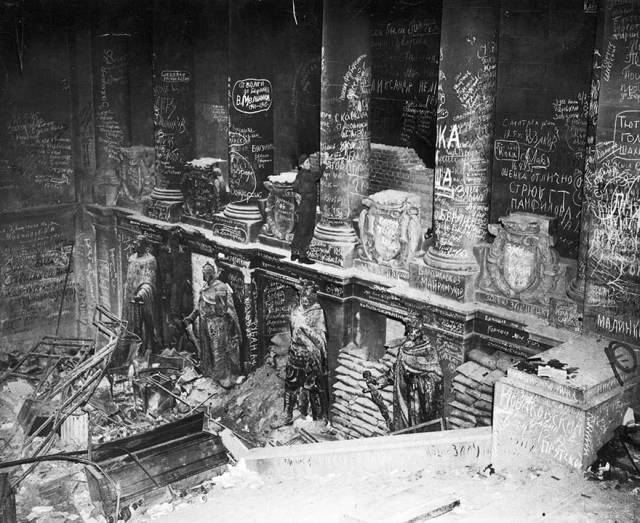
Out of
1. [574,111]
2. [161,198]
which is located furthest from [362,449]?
[161,198]

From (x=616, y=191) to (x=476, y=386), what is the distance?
11.1 ft

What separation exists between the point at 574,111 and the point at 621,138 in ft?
8.28

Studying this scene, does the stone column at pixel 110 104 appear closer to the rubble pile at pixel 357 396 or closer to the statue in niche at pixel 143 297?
the statue in niche at pixel 143 297

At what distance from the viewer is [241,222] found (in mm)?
16438

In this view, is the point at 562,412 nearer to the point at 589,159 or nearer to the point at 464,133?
the point at 589,159

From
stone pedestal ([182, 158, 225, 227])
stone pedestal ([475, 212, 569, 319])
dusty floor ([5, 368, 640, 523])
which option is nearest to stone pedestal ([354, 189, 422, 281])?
stone pedestal ([475, 212, 569, 319])

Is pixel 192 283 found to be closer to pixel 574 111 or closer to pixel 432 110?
pixel 432 110

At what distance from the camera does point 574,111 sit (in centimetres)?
1253

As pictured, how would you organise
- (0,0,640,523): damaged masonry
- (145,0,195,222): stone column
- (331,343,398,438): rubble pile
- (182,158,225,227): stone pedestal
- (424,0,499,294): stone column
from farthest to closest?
1. (145,0,195,222): stone column
2. (182,158,225,227): stone pedestal
3. (331,343,398,438): rubble pile
4. (424,0,499,294): stone column
5. (0,0,640,523): damaged masonry

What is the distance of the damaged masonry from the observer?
991cm

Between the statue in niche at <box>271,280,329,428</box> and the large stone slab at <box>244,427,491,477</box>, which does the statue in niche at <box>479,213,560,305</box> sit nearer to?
the large stone slab at <box>244,427,491,477</box>

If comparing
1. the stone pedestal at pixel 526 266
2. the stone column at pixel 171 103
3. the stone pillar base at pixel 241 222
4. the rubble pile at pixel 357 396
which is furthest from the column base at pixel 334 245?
the stone column at pixel 171 103

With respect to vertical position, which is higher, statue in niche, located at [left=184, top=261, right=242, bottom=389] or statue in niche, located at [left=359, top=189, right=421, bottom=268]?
statue in niche, located at [left=359, top=189, right=421, bottom=268]

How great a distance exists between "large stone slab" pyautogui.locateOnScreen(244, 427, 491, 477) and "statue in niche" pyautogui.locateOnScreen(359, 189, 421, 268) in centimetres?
386
